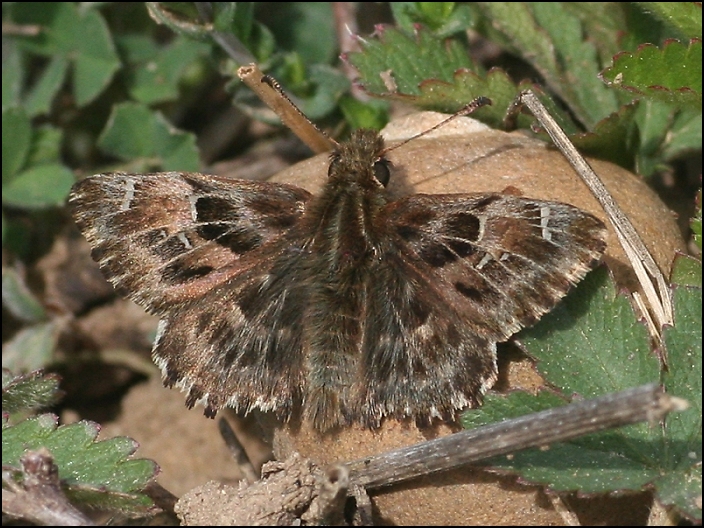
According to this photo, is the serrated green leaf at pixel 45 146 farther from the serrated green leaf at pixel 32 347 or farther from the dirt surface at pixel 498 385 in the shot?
the dirt surface at pixel 498 385

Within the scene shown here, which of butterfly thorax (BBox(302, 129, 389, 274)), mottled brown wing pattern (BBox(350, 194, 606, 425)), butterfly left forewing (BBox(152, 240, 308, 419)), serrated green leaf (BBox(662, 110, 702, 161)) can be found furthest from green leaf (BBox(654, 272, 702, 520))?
serrated green leaf (BBox(662, 110, 702, 161))

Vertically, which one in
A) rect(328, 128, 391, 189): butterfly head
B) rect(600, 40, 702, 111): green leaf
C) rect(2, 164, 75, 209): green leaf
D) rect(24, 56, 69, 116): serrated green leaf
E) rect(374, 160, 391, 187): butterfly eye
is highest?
rect(24, 56, 69, 116): serrated green leaf

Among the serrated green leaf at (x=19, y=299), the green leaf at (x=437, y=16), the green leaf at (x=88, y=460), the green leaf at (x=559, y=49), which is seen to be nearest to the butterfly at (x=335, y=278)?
the green leaf at (x=88, y=460)

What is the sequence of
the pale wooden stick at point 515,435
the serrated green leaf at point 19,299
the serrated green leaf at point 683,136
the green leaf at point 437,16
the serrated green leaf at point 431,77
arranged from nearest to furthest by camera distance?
1. the pale wooden stick at point 515,435
2. the serrated green leaf at point 431,77
3. the serrated green leaf at point 683,136
4. the green leaf at point 437,16
5. the serrated green leaf at point 19,299

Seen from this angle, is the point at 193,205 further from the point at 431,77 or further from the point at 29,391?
the point at 431,77

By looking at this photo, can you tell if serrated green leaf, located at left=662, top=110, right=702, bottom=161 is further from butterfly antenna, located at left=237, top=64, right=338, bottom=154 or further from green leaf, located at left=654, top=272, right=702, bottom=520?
butterfly antenna, located at left=237, top=64, right=338, bottom=154

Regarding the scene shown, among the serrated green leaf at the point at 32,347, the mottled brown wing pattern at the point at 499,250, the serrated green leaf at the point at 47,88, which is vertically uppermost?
the serrated green leaf at the point at 47,88

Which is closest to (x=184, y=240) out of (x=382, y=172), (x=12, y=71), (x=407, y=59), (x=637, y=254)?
(x=382, y=172)
